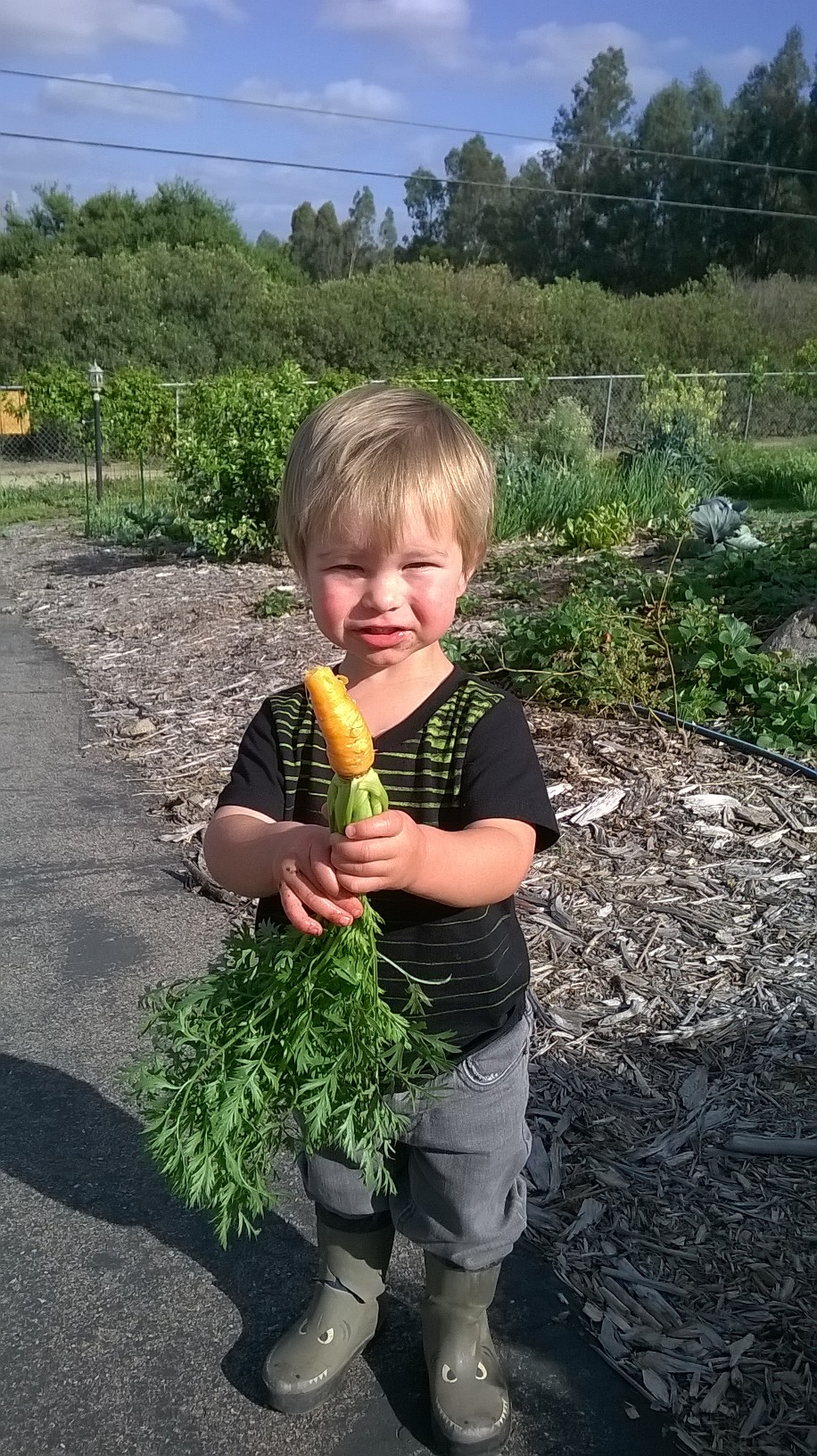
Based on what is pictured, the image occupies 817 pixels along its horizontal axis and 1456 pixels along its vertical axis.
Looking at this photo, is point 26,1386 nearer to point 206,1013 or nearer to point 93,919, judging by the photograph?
point 206,1013

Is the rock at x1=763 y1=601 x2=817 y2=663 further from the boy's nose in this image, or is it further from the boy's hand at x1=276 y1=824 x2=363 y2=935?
the boy's hand at x1=276 y1=824 x2=363 y2=935

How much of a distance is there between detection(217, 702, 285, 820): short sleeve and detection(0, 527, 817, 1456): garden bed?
3.91 ft

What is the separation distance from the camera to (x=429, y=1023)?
176cm

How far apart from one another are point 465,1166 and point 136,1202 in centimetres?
100

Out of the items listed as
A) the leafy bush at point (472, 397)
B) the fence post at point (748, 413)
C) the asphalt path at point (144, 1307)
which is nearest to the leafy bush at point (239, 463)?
the leafy bush at point (472, 397)

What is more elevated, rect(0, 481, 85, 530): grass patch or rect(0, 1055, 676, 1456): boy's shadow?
rect(0, 1055, 676, 1456): boy's shadow

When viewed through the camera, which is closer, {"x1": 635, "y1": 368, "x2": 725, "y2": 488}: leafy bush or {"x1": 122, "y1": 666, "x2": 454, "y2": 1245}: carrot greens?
{"x1": 122, "y1": 666, "x2": 454, "y2": 1245}: carrot greens

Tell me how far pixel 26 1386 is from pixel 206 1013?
0.88 meters

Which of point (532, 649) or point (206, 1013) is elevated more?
point (206, 1013)

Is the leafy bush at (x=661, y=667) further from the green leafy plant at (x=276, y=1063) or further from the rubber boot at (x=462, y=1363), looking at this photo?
the green leafy plant at (x=276, y=1063)

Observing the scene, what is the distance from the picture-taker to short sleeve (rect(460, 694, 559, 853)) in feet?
5.57

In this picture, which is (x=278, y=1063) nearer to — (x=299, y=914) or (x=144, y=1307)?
(x=299, y=914)

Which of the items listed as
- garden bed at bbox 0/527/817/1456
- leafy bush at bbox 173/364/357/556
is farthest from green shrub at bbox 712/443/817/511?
A: garden bed at bbox 0/527/817/1456

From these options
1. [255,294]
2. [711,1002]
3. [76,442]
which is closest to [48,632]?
[711,1002]
